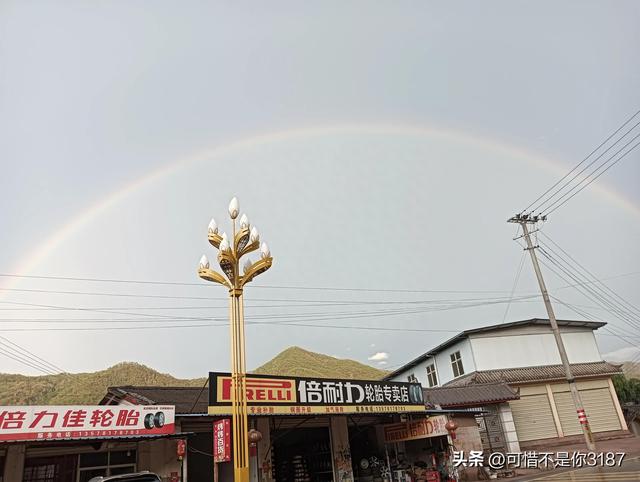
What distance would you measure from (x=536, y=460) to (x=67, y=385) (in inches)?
3245

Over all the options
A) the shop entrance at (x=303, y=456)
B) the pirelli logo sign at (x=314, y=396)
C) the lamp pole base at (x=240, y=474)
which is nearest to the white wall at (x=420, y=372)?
the shop entrance at (x=303, y=456)

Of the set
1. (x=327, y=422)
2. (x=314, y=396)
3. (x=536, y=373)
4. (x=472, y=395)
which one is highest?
(x=536, y=373)

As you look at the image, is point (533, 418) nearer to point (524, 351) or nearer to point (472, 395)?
point (524, 351)

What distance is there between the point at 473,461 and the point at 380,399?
19.6 feet

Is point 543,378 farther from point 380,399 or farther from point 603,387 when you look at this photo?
point 380,399

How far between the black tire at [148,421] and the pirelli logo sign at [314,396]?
216 cm

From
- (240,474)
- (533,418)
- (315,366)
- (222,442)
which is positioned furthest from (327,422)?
(315,366)

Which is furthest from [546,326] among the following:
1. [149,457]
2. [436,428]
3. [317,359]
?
[317,359]

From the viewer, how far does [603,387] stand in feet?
98.0

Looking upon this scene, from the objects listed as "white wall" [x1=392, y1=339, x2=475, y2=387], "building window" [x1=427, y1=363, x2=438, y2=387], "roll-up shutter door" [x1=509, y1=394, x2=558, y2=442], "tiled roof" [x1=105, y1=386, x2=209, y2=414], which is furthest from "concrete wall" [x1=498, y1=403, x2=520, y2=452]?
"tiled roof" [x1=105, y1=386, x2=209, y2=414]

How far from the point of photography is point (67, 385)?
80125 millimetres

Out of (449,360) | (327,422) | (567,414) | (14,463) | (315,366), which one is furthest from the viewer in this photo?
(315,366)

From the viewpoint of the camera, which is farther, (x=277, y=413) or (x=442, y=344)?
(x=442, y=344)

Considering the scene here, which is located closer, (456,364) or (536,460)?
(536,460)
